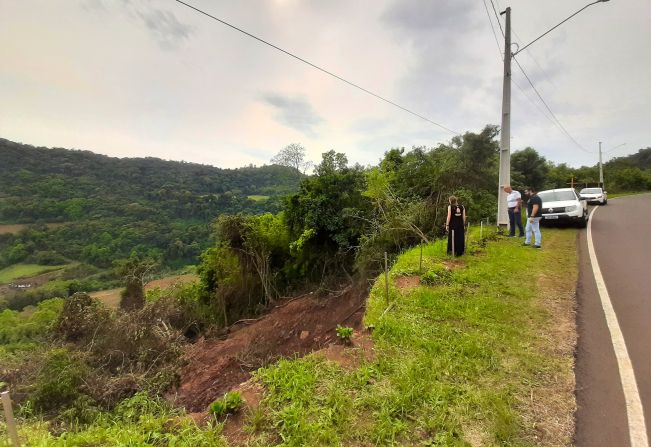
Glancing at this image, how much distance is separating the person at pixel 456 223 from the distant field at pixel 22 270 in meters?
49.2

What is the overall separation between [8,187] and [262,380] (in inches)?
2742

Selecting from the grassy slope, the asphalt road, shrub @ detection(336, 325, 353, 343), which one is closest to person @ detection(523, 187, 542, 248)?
the asphalt road

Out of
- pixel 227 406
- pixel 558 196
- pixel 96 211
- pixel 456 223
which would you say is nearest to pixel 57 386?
pixel 227 406

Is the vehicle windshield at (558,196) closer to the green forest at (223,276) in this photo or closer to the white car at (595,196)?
the green forest at (223,276)

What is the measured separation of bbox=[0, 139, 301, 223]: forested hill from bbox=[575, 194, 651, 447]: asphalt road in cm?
3416

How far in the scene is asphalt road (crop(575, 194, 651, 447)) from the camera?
253cm

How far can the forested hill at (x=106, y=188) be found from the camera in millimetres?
49531

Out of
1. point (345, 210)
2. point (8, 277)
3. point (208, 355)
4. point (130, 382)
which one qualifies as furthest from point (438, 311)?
point (8, 277)

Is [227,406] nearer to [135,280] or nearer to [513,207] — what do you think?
[513,207]

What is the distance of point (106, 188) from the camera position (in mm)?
61781

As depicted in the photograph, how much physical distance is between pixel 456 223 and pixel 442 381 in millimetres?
4982

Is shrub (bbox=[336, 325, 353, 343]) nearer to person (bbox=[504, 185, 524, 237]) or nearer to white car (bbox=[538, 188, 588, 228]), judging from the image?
person (bbox=[504, 185, 524, 237])

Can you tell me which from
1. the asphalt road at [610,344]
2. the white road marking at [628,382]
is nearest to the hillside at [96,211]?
the asphalt road at [610,344]

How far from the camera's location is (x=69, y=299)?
9016 mm
